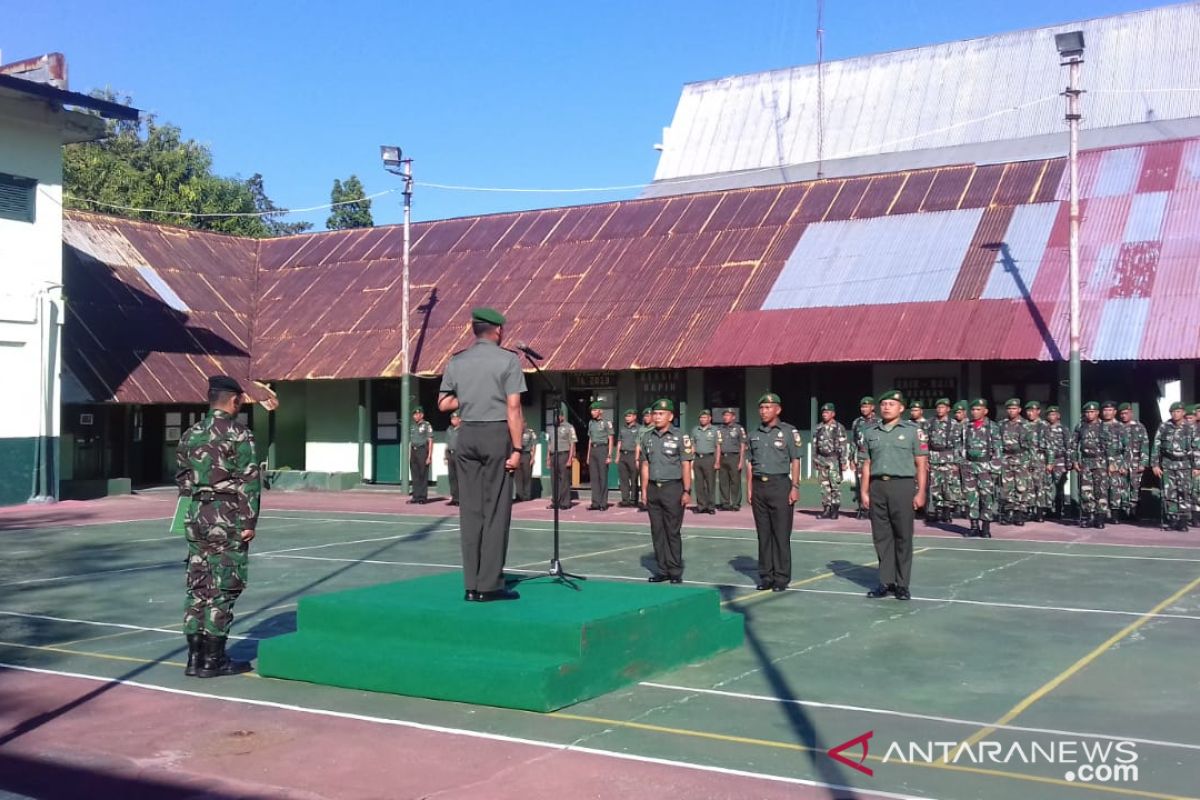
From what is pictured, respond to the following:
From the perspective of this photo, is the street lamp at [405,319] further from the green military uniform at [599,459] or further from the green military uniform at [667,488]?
the green military uniform at [667,488]

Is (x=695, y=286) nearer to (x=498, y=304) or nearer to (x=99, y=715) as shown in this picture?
(x=498, y=304)

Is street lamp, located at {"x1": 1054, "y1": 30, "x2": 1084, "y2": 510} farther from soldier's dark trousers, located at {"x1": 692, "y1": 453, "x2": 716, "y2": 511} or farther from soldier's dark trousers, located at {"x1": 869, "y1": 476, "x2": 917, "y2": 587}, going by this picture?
soldier's dark trousers, located at {"x1": 869, "y1": 476, "x2": 917, "y2": 587}

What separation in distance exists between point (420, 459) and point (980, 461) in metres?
11.3

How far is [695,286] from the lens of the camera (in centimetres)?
2431

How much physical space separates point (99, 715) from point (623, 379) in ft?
62.9

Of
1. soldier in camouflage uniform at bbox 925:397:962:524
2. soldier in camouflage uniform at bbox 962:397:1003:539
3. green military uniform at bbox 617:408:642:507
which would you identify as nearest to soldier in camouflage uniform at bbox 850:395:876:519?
soldier in camouflage uniform at bbox 925:397:962:524

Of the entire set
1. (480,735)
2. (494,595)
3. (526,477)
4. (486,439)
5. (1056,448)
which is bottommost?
(480,735)

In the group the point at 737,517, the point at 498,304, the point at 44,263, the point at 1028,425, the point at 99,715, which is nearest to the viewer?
the point at 99,715

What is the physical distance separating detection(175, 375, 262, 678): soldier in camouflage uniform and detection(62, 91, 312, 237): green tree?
38.2 m

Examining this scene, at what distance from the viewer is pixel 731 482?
2125cm

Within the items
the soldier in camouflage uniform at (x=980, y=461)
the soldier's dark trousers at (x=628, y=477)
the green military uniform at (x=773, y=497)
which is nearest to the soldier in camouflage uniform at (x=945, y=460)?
the soldier in camouflage uniform at (x=980, y=461)

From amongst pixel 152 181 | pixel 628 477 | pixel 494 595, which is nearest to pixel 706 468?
pixel 628 477

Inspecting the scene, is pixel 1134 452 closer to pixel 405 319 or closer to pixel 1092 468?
pixel 1092 468

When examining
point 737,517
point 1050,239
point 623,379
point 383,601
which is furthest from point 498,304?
point 383,601
